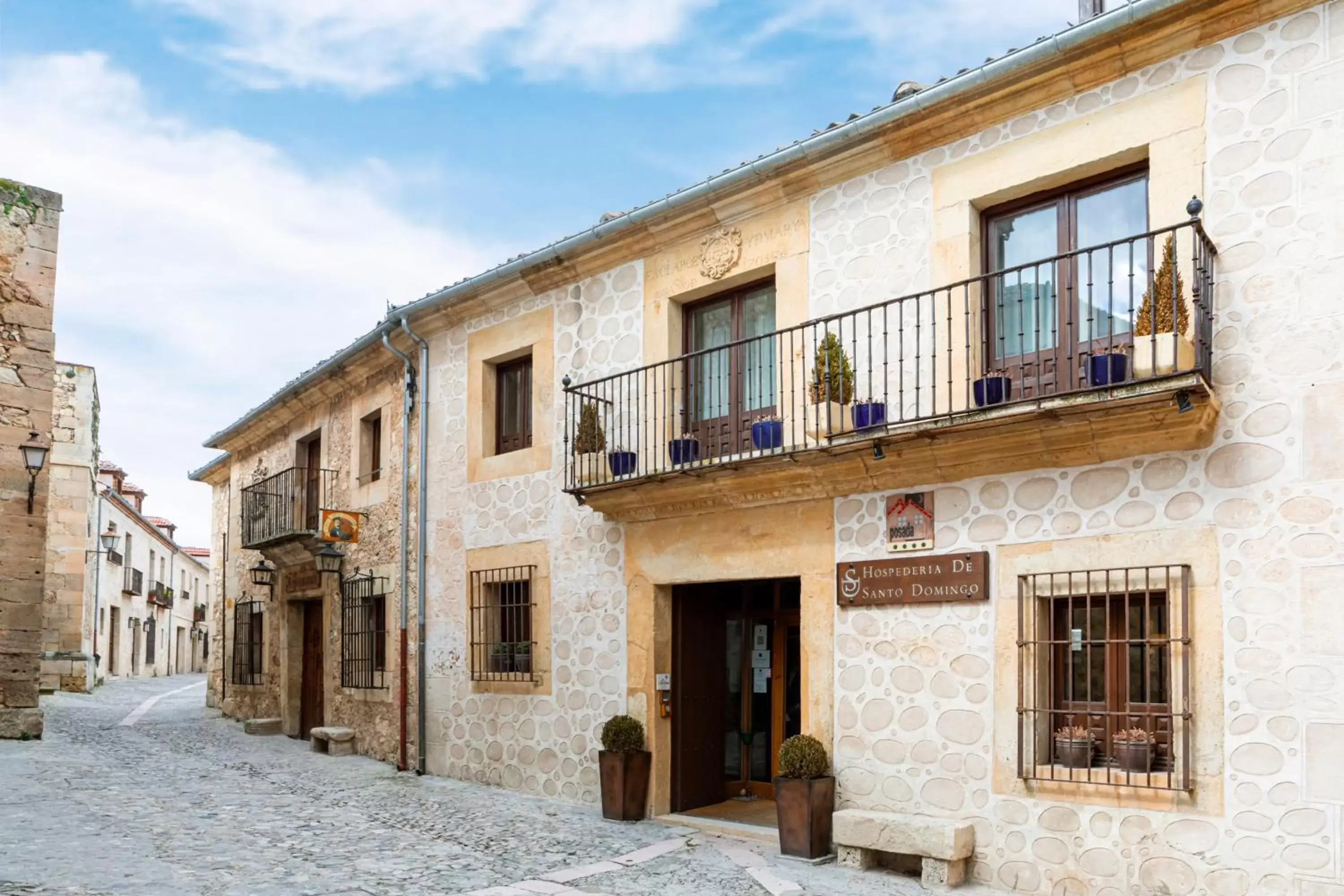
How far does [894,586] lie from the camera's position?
8148mm

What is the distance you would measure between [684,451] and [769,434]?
95 centimetres

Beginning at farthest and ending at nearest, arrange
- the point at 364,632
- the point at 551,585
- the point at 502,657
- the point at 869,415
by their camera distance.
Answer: the point at 364,632
the point at 502,657
the point at 551,585
the point at 869,415

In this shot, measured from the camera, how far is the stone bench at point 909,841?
285 inches

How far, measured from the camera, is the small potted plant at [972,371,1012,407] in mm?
7422

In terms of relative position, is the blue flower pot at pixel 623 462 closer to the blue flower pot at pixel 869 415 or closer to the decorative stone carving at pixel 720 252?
the decorative stone carving at pixel 720 252

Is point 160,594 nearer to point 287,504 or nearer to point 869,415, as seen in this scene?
point 287,504

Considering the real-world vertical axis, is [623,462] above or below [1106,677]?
above

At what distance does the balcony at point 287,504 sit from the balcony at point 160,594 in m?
21.8

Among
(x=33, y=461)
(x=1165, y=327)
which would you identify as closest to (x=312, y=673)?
(x=33, y=461)

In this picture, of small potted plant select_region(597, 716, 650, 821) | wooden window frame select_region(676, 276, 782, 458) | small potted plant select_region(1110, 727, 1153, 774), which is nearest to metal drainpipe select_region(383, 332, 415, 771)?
small potted plant select_region(597, 716, 650, 821)

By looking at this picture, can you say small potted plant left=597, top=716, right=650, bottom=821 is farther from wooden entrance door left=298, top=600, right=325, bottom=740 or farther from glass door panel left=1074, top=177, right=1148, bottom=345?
wooden entrance door left=298, top=600, right=325, bottom=740

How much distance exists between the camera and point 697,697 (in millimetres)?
10195

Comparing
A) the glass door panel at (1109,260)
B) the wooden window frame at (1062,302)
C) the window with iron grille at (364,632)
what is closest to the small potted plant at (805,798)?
the wooden window frame at (1062,302)

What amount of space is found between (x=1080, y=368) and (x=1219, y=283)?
96cm
